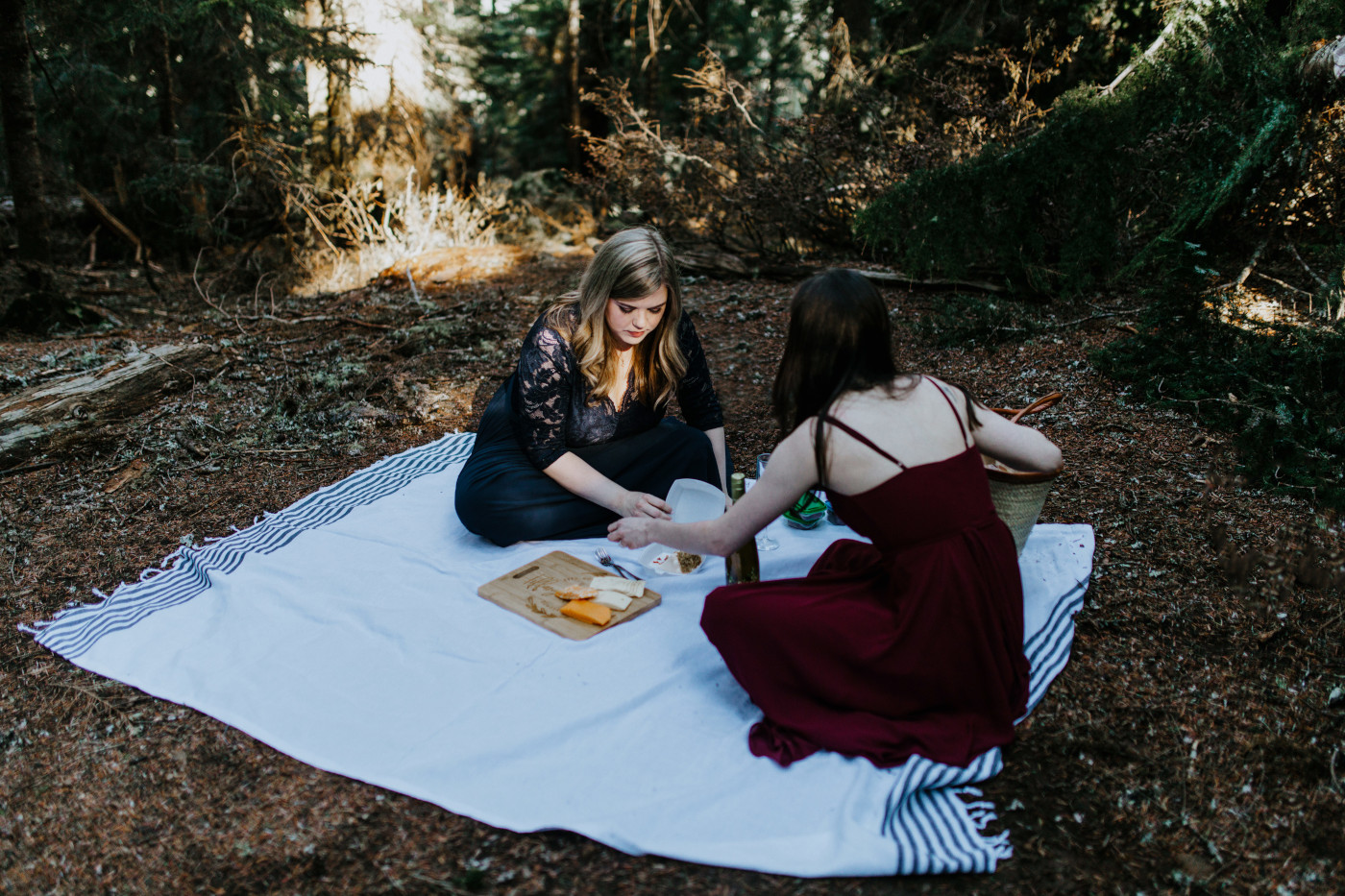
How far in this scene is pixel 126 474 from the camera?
4094mm

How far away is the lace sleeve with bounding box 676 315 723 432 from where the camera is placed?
3.44 metres

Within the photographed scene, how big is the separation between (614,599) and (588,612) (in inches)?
4.5

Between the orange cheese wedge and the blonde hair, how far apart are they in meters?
0.95

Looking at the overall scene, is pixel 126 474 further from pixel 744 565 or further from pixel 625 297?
pixel 744 565

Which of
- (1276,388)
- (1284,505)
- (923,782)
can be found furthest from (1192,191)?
(923,782)

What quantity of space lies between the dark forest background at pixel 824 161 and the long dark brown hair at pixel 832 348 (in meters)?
2.15

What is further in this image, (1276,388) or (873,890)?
(1276,388)

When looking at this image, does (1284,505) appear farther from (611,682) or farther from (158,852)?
(158,852)

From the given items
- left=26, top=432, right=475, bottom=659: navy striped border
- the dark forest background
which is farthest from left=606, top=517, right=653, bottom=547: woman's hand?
the dark forest background

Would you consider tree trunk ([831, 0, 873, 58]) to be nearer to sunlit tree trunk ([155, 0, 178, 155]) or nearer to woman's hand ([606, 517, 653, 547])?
sunlit tree trunk ([155, 0, 178, 155])

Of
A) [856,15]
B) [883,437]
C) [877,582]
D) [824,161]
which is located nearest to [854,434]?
[883,437]

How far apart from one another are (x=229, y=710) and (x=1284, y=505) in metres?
3.85

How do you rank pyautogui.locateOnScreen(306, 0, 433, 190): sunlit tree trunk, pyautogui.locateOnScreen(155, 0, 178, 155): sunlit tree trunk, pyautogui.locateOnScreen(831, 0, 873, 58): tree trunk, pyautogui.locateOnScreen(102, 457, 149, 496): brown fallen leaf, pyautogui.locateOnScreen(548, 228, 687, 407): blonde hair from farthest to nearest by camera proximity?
pyautogui.locateOnScreen(306, 0, 433, 190): sunlit tree trunk
pyautogui.locateOnScreen(155, 0, 178, 155): sunlit tree trunk
pyautogui.locateOnScreen(831, 0, 873, 58): tree trunk
pyautogui.locateOnScreen(102, 457, 149, 496): brown fallen leaf
pyautogui.locateOnScreen(548, 228, 687, 407): blonde hair

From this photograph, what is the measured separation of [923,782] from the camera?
1977 millimetres
